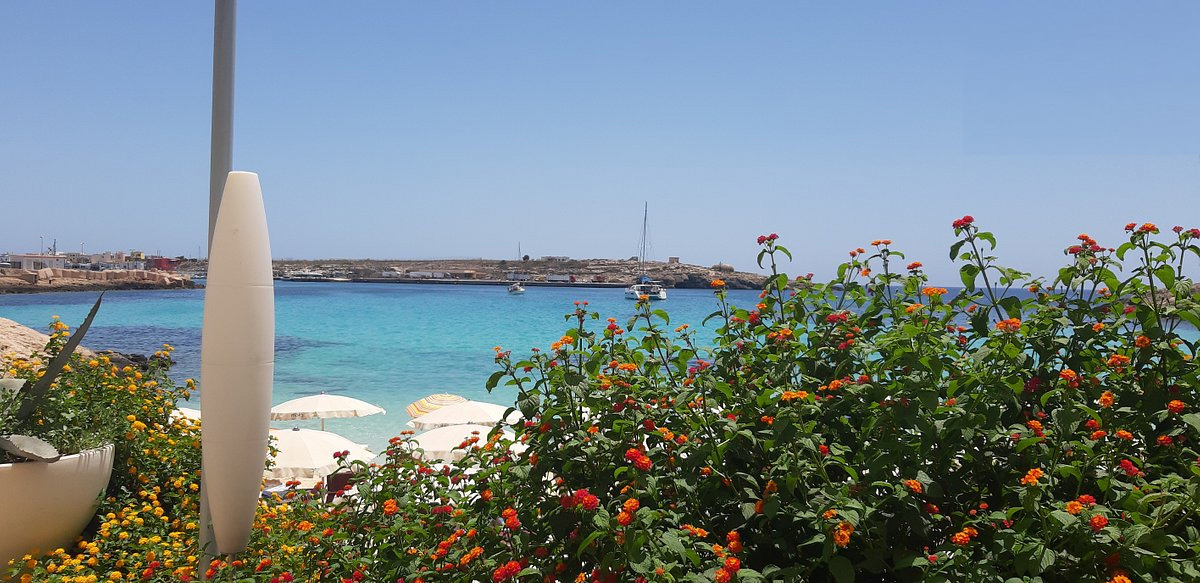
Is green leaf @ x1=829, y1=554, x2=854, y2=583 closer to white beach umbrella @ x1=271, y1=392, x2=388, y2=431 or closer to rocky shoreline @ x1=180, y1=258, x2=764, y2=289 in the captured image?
white beach umbrella @ x1=271, y1=392, x2=388, y2=431

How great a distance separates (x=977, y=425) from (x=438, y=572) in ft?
4.83

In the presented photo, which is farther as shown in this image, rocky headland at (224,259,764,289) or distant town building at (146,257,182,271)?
distant town building at (146,257,182,271)

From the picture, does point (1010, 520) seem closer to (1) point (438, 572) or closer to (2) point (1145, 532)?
(2) point (1145, 532)

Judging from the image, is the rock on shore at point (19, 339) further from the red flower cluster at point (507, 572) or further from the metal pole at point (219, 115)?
the red flower cluster at point (507, 572)

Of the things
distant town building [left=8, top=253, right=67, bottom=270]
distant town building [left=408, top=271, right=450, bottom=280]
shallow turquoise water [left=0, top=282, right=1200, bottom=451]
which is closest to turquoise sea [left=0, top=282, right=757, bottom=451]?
shallow turquoise water [left=0, top=282, right=1200, bottom=451]

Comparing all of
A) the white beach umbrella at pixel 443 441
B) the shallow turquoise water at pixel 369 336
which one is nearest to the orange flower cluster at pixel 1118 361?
Answer: the shallow turquoise water at pixel 369 336

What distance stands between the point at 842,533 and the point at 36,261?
277 ft

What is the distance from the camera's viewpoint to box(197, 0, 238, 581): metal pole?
9.80 ft

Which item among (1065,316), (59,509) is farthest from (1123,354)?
(59,509)

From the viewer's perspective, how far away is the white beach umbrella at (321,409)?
9.14m

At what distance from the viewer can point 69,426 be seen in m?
3.65

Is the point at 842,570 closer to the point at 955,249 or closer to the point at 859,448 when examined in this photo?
the point at 859,448

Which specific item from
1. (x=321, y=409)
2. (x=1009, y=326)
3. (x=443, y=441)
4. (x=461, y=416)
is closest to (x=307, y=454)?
(x=443, y=441)

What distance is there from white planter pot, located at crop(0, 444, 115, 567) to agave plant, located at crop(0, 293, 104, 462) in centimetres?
6
